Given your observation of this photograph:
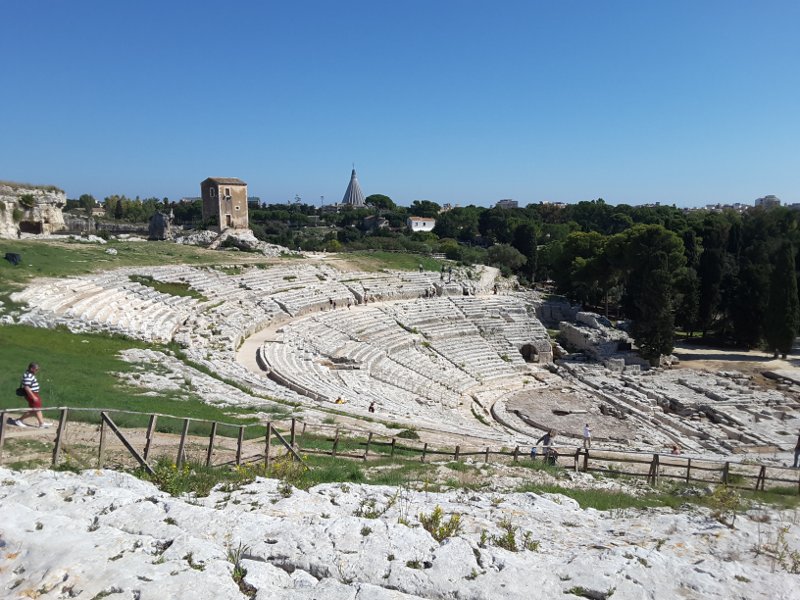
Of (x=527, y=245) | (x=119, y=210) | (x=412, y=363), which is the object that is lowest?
(x=412, y=363)

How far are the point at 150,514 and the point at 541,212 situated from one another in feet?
358

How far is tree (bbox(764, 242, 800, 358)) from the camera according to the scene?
1268 inches

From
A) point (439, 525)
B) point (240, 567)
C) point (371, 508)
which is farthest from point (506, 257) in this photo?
point (240, 567)

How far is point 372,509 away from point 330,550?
4.61 feet

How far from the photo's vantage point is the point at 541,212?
109 meters

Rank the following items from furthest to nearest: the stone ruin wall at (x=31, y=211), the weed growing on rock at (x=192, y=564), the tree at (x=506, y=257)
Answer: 1. the tree at (x=506, y=257)
2. the stone ruin wall at (x=31, y=211)
3. the weed growing on rock at (x=192, y=564)

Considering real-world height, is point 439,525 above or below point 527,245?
below

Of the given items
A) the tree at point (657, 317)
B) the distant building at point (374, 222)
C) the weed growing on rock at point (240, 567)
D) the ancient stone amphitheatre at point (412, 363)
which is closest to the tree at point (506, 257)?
the ancient stone amphitheatre at point (412, 363)

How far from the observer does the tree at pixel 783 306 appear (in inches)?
1268

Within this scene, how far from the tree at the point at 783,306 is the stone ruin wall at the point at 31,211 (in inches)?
1720

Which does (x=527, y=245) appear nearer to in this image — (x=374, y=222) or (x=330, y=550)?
(x=374, y=222)

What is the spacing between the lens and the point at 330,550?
17.7ft

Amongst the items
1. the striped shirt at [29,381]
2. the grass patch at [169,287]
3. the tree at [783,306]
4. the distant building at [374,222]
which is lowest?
the striped shirt at [29,381]

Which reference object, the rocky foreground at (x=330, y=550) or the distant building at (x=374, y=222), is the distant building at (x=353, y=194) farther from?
the rocky foreground at (x=330, y=550)
